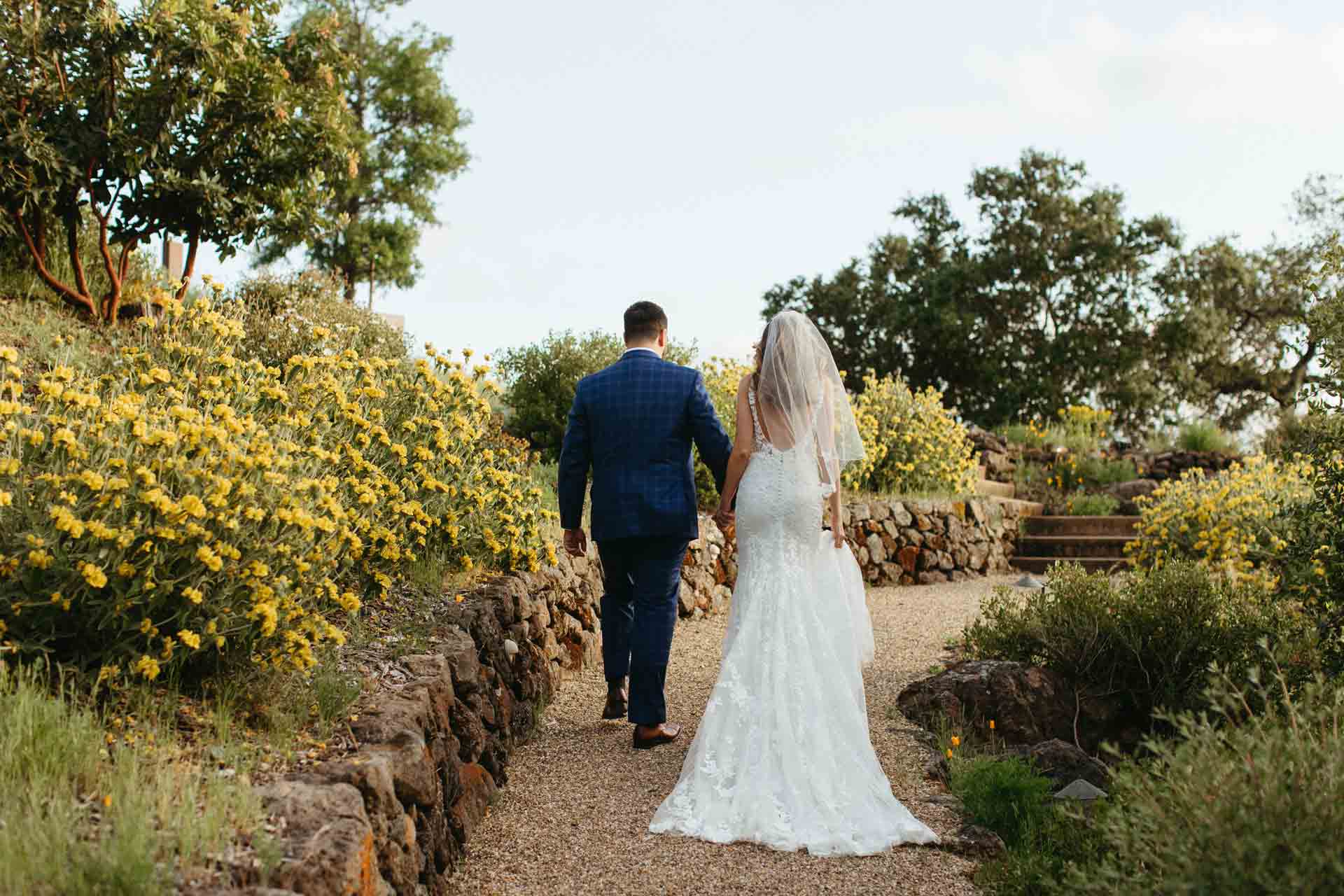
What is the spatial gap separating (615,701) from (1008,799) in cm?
221

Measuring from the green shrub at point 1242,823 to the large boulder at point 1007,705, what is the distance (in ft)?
8.96

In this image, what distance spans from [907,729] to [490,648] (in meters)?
2.28

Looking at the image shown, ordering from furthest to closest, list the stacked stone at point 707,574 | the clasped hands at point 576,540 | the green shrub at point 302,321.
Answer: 1. the green shrub at point 302,321
2. the stacked stone at point 707,574
3. the clasped hands at point 576,540

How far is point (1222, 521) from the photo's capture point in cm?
931

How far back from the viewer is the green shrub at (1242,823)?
7.50 ft

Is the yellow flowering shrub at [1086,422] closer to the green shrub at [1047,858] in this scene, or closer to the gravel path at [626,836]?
the gravel path at [626,836]

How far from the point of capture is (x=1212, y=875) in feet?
7.75

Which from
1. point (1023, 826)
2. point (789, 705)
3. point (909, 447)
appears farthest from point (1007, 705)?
point (909, 447)

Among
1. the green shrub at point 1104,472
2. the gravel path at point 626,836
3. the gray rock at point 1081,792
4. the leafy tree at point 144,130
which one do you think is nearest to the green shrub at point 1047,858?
the gravel path at point 626,836

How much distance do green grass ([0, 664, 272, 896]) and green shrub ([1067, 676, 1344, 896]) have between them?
2186 mm

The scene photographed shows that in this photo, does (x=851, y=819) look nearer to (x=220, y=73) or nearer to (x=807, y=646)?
(x=807, y=646)

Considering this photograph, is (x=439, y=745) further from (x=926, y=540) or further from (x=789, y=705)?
(x=926, y=540)

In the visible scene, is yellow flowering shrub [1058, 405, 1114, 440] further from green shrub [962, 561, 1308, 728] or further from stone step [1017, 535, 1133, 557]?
green shrub [962, 561, 1308, 728]

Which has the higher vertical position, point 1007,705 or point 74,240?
point 74,240
